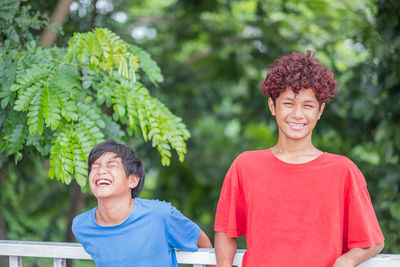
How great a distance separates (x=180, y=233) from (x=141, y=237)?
148 millimetres

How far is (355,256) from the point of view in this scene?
4.92 ft

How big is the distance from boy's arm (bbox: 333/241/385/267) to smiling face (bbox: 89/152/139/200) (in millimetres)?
802

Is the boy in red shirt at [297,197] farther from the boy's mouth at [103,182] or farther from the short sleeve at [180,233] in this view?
the boy's mouth at [103,182]

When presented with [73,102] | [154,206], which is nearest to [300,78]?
[154,206]

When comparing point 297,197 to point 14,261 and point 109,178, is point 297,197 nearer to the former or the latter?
point 109,178

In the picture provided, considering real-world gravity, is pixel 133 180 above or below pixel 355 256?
above

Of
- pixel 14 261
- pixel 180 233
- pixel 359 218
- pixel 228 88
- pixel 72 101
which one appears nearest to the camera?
pixel 359 218

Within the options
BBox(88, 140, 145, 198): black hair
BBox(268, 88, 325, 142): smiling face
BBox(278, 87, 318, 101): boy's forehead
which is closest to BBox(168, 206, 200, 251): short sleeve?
BBox(88, 140, 145, 198): black hair

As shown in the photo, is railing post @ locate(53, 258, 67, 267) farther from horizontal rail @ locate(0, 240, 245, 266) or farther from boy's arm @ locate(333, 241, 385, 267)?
boy's arm @ locate(333, 241, 385, 267)

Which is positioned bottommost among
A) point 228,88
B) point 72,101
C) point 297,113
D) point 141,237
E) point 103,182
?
point 141,237

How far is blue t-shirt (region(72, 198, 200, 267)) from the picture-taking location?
5.59ft

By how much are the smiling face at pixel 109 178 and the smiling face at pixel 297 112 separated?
625 millimetres

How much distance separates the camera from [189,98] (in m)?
5.46

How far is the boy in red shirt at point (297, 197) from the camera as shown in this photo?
1.52 metres
